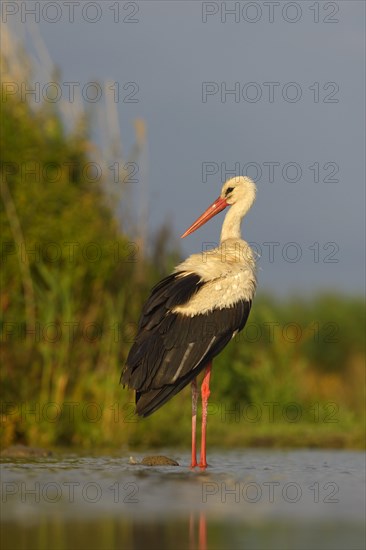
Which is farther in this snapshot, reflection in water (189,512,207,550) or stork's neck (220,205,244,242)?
stork's neck (220,205,244,242)

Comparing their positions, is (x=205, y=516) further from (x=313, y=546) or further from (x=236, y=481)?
(x=236, y=481)

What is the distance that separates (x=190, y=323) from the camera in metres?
9.27

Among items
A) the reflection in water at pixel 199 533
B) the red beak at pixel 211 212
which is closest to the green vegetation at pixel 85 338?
the red beak at pixel 211 212

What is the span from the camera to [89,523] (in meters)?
6.02

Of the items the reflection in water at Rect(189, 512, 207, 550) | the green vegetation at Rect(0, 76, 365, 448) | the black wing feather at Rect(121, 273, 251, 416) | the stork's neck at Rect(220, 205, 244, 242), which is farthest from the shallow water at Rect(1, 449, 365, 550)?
the green vegetation at Rect(0, 76, 365, 448)

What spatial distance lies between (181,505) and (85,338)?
610 centimetres

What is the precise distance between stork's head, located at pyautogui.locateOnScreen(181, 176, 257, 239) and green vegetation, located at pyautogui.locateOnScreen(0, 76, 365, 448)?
195 cm

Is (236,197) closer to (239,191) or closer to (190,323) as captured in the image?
(239,191)

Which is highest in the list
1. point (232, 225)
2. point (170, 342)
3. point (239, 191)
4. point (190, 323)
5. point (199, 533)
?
point (239, 191)

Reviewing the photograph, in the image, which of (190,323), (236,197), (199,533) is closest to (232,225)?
(236,197)

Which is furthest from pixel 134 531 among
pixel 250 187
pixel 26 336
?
pixel 26 336

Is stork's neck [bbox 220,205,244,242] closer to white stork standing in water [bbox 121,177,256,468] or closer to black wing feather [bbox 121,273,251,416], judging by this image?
white stork standing in water [bbox 121,177,256,468]

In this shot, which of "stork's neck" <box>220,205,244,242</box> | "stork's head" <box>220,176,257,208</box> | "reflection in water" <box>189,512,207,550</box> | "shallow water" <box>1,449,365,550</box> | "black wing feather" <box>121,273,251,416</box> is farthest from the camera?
"stork's head" <box>220,176,257,208</box>

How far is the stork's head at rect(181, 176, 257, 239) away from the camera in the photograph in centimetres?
1073
